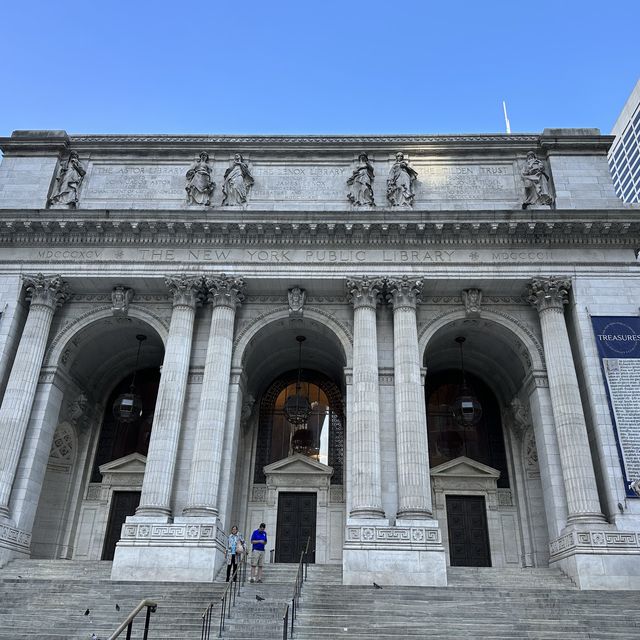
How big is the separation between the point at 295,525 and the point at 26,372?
38.7 ft

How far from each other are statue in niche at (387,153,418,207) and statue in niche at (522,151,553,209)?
4353 millimetres

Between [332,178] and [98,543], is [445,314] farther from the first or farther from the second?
[98,543]

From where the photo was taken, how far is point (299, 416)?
82.2 ft

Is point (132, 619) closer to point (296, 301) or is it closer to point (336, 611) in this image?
point (336, 611)

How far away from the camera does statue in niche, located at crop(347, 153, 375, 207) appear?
2464 cm

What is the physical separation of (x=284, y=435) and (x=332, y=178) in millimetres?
11189

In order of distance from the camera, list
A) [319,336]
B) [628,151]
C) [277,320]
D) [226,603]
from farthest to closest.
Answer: [628,151], [319,336], [277,320], [226,603]

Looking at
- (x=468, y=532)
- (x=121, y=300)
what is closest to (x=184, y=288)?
(x=121, y=300)

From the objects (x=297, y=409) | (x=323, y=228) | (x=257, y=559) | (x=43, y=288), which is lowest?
(x=257, y=559)

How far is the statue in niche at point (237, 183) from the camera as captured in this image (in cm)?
2491

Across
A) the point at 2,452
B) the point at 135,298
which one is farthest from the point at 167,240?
the point at 2,452

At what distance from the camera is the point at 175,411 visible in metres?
21.3

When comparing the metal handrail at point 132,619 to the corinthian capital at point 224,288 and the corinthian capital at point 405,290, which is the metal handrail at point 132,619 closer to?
the corinthian capital at point 224,288

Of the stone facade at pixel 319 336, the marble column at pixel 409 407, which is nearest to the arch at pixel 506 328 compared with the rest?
the stone facade at pixel 319 336
